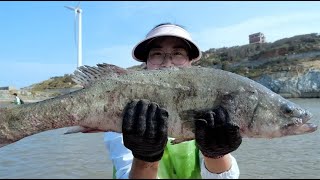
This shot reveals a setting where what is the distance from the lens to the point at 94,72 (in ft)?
14.6

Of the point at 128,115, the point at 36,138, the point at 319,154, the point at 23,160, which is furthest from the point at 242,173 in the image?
the point at 36,138

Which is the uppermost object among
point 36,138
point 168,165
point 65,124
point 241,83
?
point 241,83

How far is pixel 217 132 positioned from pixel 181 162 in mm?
1130

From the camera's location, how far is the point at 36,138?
1575 cm

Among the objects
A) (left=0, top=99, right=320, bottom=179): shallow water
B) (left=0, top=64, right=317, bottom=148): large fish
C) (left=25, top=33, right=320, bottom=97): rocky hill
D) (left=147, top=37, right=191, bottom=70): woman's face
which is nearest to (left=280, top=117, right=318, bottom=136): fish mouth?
(left=0, top=64, right=317, bottom=148): large fish

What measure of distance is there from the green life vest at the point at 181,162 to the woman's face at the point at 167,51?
1.03 meters

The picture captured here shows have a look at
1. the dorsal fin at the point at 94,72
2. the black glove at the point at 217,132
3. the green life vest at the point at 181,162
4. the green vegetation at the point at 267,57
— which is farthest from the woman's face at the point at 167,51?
the green vegetation at the point at 267,57

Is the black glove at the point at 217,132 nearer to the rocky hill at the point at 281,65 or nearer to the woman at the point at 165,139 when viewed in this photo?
the woman at the point at 165,139

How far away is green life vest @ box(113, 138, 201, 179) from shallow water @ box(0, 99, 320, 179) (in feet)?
9.79

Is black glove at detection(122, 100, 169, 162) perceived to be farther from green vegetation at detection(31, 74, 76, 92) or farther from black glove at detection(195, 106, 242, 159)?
green vegetation at detection(31, 74, 76, 92)

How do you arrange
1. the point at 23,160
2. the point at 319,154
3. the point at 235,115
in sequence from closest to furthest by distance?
the point at 235,115, the point at 23,160, the point at 319,154

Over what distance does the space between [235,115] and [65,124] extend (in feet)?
5.75

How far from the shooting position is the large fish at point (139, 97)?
415 cm

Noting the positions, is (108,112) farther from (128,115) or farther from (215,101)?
(215,101)
